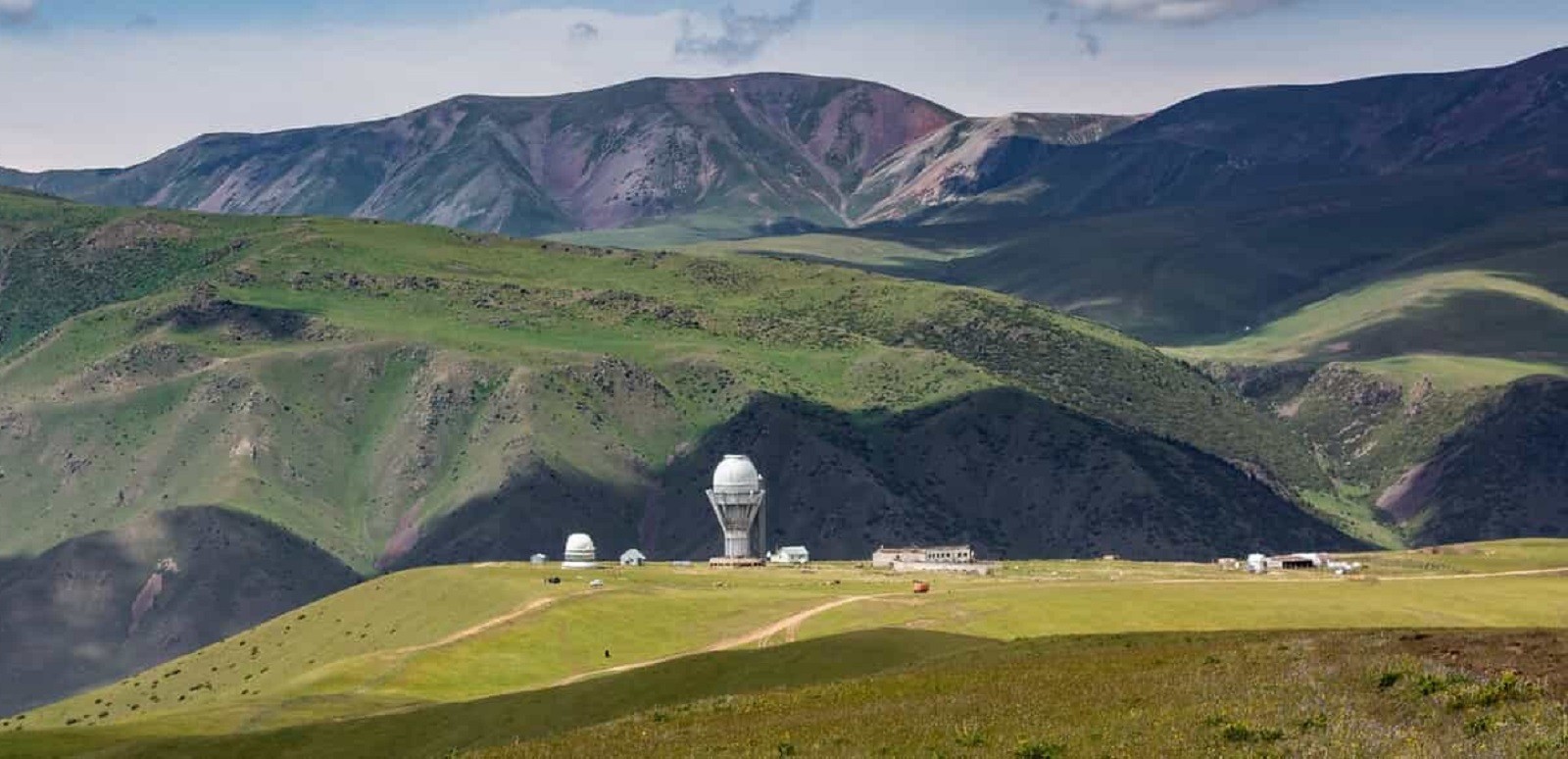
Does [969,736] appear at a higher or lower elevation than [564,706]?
higher

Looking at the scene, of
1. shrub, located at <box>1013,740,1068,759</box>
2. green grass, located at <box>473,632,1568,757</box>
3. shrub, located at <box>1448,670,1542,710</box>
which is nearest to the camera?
green grass, located at <box>473,632,1568,757</box>

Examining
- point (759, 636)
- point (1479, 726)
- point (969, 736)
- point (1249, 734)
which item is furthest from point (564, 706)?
point (759, 636)

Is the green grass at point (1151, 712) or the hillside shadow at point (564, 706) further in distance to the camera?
the hillside shadow at point (564, 706)

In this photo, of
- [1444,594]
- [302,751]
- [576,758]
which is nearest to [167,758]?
[302,751]

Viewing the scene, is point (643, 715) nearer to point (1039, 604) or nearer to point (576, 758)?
→ point (576, 758)

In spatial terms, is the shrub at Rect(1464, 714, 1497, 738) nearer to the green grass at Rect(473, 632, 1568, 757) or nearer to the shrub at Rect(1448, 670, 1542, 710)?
the green grass at Rect(473, 632, 1568, 757)

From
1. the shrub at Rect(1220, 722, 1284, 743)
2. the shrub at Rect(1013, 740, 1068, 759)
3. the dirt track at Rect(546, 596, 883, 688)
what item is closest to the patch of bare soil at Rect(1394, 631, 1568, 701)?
the shrub at Rect(1220, 722, 1284, 743)

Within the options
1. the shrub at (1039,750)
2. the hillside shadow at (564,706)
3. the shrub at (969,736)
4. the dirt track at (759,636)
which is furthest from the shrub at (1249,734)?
the dirt track at (759,636)

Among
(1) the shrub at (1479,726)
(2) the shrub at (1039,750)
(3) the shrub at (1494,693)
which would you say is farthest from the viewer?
(2) the shrub at (1039,750)

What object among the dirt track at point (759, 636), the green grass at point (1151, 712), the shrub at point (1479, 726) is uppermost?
the shrub at point (1479, 726)

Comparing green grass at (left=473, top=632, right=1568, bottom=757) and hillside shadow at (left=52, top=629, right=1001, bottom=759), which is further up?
green grass at (left=473, top=632, right=1568, bottom=757)

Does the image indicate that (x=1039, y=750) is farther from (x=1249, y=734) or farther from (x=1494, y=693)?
(x=1494, y=693)

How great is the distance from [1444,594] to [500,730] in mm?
102508

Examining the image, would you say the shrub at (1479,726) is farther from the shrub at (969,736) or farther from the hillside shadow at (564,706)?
the hillside shadow at (564,706)
